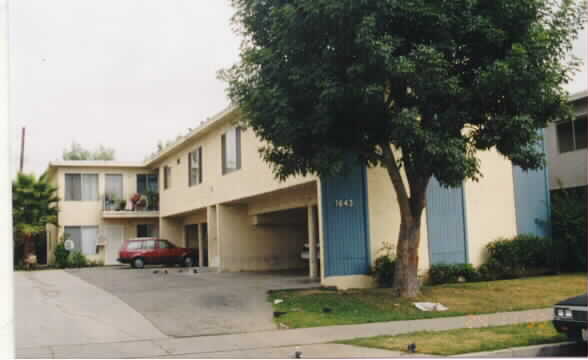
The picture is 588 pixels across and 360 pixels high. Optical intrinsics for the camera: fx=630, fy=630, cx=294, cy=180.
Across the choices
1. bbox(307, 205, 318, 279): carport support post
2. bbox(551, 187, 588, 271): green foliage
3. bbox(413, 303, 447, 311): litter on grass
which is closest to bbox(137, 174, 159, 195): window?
bbox(307, 205, 318, 279): carport support post

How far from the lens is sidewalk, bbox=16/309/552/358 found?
959 centimetres

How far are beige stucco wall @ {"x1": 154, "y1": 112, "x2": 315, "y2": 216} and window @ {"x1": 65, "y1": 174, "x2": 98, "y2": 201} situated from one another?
11.9ft

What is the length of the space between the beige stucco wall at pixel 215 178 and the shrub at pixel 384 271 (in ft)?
9.99

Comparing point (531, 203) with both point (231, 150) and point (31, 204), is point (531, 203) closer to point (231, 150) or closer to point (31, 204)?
point (231, 150)

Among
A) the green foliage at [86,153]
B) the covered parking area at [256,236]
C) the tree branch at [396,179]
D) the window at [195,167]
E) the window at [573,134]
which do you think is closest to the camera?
the tree branch at [396,179]

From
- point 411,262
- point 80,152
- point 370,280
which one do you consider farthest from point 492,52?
point 80,152

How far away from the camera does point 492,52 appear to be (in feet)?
42.6

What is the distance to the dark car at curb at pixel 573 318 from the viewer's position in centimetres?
930

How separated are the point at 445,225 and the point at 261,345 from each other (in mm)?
9638

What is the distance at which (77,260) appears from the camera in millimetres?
31469

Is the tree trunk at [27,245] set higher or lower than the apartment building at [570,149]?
lower

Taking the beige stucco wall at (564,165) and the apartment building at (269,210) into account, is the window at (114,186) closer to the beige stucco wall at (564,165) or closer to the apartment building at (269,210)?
the apartment building at (269,210)

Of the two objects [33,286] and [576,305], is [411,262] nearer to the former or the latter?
[576,305]

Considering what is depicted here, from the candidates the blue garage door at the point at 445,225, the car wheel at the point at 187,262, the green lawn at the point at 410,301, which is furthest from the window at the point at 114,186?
the blue garage door at the point at 445,225
